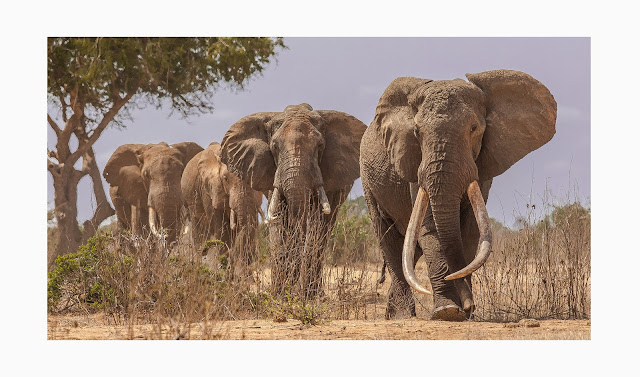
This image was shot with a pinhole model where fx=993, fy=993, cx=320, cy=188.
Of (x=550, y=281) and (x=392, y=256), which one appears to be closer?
(x=550, y=281)

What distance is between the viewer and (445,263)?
9133 mm

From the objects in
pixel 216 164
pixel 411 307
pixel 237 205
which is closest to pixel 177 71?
pixel 216 164

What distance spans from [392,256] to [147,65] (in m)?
10.7

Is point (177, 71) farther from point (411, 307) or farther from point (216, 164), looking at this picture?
point (411, 307)

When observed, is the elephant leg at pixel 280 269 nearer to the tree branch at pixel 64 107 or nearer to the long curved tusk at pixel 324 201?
the long curved tusk at pixel 324 201

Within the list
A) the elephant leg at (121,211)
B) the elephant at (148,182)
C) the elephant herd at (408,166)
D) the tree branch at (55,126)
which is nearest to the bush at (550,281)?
the elephant herd at (408,166)

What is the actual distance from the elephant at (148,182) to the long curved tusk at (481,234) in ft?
33.4

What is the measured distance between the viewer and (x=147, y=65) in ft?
67.2

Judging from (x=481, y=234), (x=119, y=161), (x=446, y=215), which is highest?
(x=119, y=161)

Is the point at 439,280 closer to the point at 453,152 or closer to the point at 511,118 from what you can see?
the point at 453,152

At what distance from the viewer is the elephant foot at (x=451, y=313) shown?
29.3ft

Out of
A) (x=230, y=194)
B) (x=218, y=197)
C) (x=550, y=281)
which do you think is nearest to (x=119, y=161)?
(x=218, y=197)

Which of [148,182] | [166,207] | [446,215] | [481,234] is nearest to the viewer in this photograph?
[481,234]

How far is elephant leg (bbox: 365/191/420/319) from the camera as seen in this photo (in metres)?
10.7
